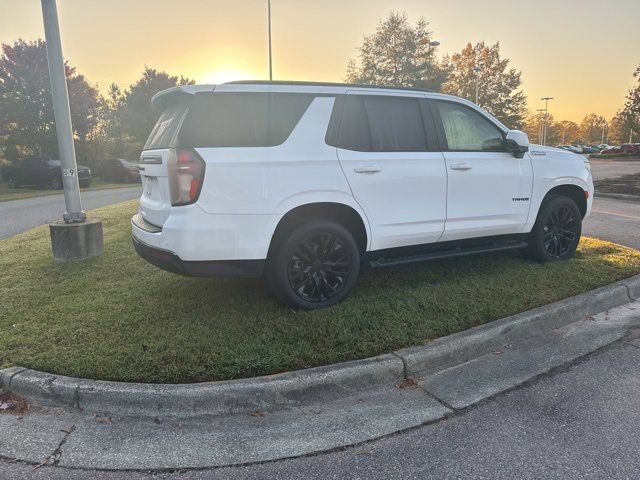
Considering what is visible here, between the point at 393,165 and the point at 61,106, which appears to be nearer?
the point at 393,165

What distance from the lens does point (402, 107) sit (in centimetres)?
441

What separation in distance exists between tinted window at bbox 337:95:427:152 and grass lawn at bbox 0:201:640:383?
4.58 feet

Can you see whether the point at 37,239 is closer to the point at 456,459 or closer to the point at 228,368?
the point at 228,368

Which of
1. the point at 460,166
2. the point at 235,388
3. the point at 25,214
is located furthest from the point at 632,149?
the point at 235,388

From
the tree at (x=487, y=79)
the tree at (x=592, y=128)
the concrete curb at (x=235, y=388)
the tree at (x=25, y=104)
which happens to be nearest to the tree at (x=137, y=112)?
the tree at (x=25, y=104)

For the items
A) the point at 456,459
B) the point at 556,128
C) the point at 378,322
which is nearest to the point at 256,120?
the point at 378,322

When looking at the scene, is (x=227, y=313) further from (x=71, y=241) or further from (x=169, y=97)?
(x=71, y=241)

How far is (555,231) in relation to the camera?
5.39 m

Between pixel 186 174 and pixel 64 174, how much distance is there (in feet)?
11.2

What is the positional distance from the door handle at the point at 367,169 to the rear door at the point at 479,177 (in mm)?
827

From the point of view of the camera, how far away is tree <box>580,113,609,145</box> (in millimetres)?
113856

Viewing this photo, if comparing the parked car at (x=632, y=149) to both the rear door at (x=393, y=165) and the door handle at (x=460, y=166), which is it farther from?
the rear door at (x=393, y=165)

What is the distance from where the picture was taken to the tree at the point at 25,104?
2997cm

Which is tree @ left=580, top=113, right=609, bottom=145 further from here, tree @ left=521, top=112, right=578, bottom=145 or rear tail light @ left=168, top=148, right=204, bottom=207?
rear tail light @ left=168, top=148, right=204, bottom=207
